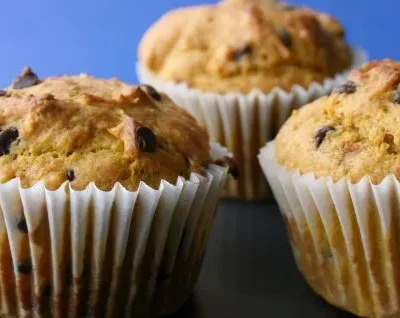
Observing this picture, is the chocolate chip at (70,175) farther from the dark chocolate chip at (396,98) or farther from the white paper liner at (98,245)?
the dark chocolate chip at (396,98)

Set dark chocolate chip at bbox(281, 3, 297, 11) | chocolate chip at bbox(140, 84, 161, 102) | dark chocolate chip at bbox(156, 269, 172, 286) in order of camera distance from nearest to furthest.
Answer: dark chocolate chip at bbox(156, 269, 172, 286) → chocolate chip at bbox(140, 84, 161, 102) → dark chocolate chip at bbox(281, 3, 297, 11)

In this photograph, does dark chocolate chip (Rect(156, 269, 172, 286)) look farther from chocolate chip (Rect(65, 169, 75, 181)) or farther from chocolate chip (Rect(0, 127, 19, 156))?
chocolate chip (Rect(0, 127, 19, 156))

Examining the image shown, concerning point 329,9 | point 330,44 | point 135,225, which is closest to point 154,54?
point 330,44

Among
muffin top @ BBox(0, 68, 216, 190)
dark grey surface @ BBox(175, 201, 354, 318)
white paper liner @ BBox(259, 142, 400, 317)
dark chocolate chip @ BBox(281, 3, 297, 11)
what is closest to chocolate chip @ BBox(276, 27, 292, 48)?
dark chocolate chip @ BBox(281, 3, 297, 11)

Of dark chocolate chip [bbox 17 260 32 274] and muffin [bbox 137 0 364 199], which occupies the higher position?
muffin [bbox 137 0 364 199]

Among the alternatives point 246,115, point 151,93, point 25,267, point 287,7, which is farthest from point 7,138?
point 287,7

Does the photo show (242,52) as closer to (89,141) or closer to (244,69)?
(244,69)
